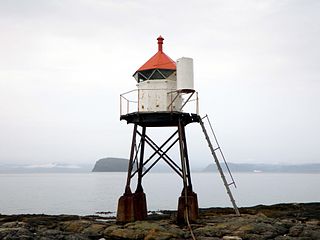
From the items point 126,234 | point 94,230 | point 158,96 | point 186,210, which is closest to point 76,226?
point 94,230

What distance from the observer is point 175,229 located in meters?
19.5

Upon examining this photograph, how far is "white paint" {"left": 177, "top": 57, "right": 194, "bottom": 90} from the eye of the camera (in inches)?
872

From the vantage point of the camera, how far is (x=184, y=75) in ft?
72.7

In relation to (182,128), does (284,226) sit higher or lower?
lower

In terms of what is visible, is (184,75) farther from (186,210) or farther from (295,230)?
(295,230)

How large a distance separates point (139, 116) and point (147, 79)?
2251 millimetres

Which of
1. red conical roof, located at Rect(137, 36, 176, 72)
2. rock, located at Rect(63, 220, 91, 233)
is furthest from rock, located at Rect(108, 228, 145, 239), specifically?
red conical roof, located at Rect(137, 36, 176, 72)

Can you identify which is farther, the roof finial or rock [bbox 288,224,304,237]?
the roof finial

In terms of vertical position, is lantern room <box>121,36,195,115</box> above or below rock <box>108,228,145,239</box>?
above

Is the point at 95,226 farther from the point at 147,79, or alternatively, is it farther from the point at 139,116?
the point at 147,79

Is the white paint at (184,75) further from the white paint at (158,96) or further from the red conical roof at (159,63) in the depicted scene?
the red conical roof at (159,63)

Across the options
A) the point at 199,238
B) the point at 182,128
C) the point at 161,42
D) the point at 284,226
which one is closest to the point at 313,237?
the point at 284,226

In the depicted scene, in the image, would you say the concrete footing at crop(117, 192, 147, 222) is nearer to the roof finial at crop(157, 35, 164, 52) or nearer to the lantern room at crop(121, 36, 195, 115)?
the lantern room at crop(121, 36, 195, 115)

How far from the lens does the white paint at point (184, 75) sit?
22141 mm
